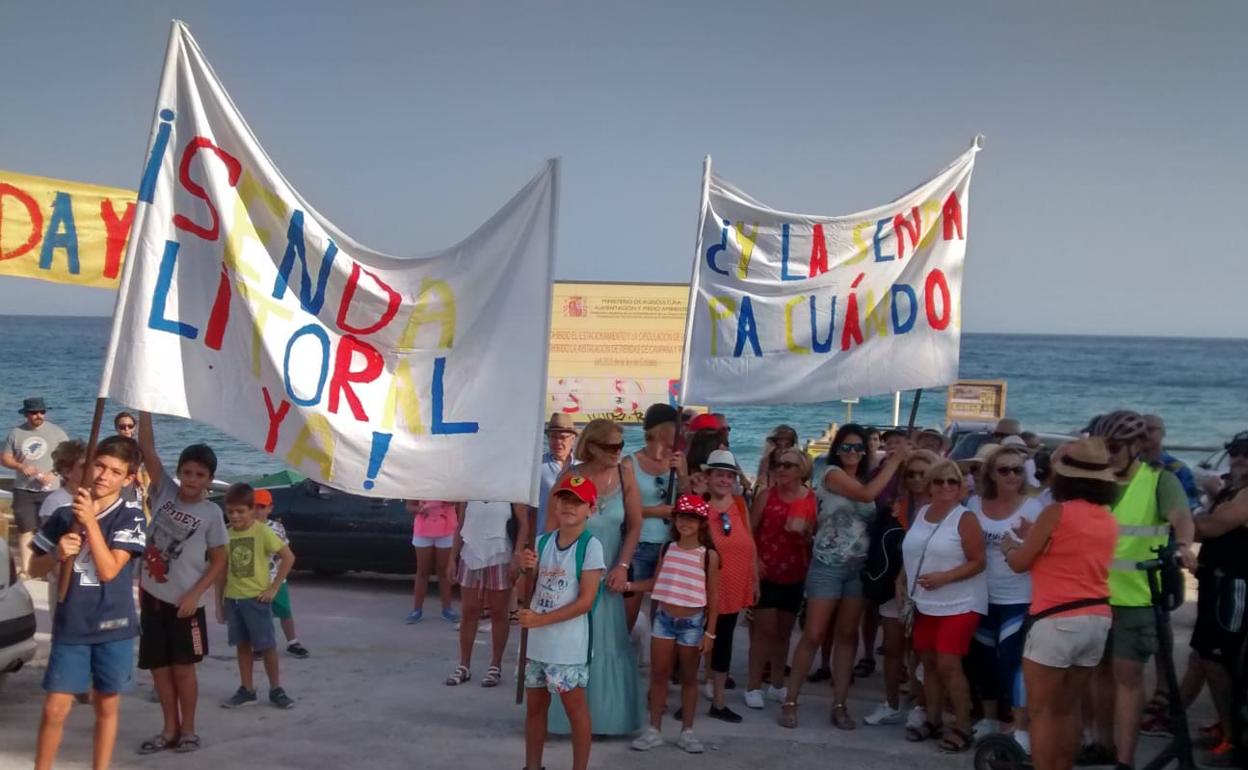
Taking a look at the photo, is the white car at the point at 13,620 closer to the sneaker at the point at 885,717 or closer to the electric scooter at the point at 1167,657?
the sneaker at the point at 885,717

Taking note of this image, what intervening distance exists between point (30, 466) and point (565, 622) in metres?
6.23

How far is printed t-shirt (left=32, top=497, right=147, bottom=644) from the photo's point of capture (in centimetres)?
516

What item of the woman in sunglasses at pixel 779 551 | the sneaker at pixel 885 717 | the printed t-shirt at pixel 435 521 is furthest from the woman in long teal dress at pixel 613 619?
the printed t-shirt at pixel 435 521

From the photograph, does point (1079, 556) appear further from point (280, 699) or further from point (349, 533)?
point (349, 533)

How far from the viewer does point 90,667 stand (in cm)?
523

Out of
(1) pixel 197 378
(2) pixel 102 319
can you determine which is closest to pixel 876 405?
(1) pixel 197 378

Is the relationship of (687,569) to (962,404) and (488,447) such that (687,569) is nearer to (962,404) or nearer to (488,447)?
(488,447)

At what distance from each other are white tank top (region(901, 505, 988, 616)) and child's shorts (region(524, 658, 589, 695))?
6.82 feet

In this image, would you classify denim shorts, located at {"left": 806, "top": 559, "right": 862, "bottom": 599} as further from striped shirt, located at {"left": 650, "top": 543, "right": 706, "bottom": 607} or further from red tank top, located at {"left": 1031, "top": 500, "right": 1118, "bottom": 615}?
red tank top, located at {"left": 1031, "top": 500, "right": 1118, "bottom": 615}

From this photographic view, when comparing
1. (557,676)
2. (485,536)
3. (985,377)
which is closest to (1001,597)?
(557,676)

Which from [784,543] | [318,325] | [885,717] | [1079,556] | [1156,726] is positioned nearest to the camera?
[1079,556]

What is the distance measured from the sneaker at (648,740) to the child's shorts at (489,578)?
1833 mm

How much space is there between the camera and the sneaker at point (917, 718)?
6.65 m

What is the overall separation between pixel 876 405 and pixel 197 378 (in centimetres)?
4797
